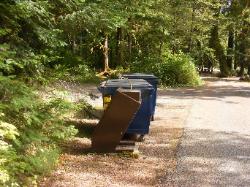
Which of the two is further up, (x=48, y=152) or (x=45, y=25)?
(x=45, y=25)

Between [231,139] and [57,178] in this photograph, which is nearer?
[57,178]

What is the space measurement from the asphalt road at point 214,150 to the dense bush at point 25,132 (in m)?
1.96

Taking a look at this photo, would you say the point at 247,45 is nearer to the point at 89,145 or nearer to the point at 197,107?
the point at 197,107

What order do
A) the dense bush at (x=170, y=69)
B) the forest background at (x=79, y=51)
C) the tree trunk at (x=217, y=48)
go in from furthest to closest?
the tree trunk at (x=217, y=48) < the dense bush at (x=170, y=69) < the forest background at (x=79, y=51)

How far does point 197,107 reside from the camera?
16.5m

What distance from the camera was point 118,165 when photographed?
7734mm

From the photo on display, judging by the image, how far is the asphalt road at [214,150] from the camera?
6.95 m

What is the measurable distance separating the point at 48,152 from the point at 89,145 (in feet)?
6.43

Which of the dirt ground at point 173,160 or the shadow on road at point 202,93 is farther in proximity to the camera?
the shadow on road at point 202,93

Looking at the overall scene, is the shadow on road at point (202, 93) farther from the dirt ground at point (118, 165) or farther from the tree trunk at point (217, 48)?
the tree trunk at point (217, 48)

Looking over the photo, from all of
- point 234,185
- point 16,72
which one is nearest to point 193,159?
point 234,185

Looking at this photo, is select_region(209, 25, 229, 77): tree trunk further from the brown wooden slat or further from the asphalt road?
the brown wooden slat

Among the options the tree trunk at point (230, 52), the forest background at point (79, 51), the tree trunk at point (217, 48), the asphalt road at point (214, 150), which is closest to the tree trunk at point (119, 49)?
the forest background at point (79, 51)

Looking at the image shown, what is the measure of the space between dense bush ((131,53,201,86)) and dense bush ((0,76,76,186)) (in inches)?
717
